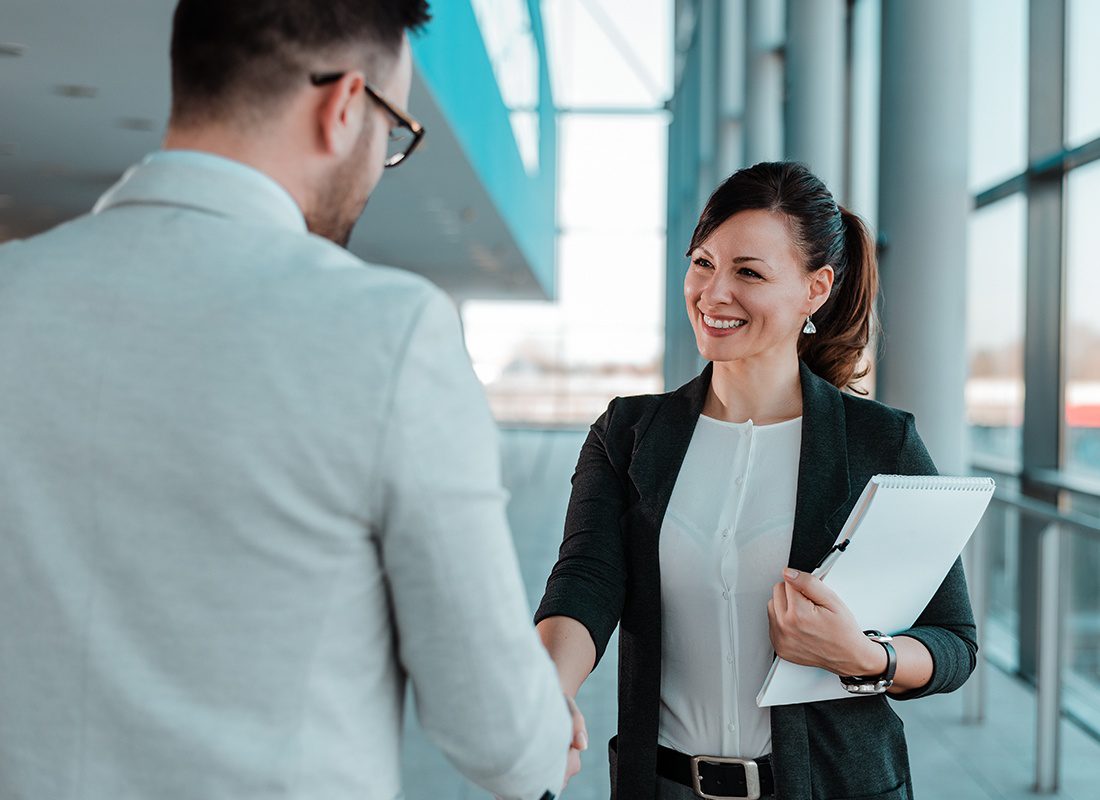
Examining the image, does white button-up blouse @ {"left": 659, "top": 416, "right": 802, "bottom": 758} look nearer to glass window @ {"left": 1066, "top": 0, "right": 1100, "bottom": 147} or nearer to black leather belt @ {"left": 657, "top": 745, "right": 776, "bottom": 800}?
black leather belt @ {"left": 657, "top": 745, "right": 776, "bottom": 800}

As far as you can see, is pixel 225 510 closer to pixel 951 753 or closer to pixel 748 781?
pixel 748 781

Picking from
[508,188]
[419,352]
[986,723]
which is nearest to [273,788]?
[419,352]

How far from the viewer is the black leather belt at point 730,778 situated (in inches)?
61.1

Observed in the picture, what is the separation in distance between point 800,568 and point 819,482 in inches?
5.4

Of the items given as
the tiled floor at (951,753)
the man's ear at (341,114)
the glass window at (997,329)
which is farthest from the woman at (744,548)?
the glass window at (997,329)

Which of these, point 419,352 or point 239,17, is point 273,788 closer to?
point 419,352

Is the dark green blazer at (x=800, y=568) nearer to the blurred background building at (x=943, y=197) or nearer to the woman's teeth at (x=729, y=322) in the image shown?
the woman's teeth at (x=729, y=322)

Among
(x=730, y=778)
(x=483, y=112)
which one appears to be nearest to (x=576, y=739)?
(x=730, y=778)

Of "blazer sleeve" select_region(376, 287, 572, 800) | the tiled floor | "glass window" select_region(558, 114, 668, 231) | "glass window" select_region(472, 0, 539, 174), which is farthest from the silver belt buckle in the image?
"glass window" select_region(558, 114, 668, 231)

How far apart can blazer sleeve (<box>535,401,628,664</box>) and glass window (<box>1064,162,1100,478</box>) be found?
3.68 m

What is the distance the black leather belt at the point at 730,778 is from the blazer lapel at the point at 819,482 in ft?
0.98

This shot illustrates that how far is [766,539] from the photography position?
1.64 m

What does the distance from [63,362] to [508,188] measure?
10307 mm

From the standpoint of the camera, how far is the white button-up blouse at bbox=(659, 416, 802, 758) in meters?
1.60
